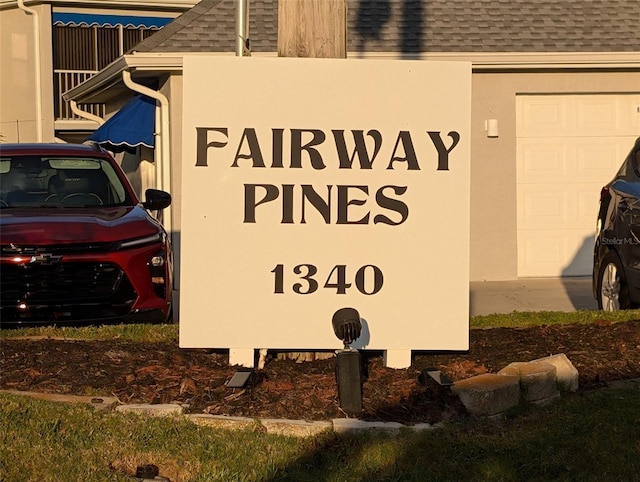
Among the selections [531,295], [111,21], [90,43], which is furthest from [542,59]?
[90,43]

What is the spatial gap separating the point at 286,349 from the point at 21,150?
13.6 feet

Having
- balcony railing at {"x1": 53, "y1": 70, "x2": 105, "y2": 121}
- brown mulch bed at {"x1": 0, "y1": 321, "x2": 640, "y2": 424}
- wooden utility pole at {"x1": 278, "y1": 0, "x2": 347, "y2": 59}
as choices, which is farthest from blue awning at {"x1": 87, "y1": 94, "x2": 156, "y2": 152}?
balcony railing at {"x1": 53, "y1": 70, "x2": 105, "y2": 121}

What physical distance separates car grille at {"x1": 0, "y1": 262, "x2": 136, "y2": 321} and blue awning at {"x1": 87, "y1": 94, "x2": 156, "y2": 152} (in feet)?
22.2

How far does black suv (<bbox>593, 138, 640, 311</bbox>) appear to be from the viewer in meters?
8.79

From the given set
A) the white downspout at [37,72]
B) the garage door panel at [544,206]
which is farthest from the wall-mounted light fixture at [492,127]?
the white downspout at [37,72]

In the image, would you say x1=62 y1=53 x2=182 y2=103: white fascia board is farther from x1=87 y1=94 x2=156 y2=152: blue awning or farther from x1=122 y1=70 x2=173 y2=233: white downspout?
x1=87 y1=94 x2=156 y2=152: blue awning

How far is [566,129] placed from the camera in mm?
13602

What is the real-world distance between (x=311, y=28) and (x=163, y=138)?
775 cm

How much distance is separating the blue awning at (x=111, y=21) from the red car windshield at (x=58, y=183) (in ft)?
51.1

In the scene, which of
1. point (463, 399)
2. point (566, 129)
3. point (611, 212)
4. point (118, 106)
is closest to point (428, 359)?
point (463, 399)

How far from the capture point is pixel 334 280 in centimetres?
600

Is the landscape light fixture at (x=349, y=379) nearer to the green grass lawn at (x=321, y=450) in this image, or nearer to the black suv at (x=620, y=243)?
the green grass lawn at (x=321, y=450)

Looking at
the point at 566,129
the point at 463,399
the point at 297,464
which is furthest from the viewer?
the point at 566,129

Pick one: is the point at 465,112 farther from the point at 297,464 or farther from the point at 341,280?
the point at 297,464
